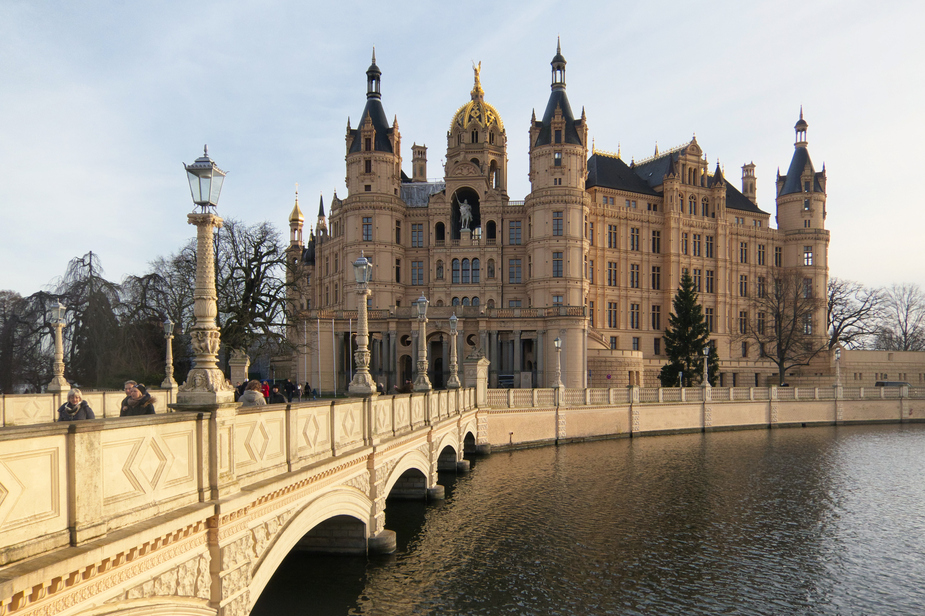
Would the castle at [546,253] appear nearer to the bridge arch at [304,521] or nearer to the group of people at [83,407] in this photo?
the bridge arch at [304,521]

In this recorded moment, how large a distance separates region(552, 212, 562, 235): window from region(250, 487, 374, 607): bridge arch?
151ft

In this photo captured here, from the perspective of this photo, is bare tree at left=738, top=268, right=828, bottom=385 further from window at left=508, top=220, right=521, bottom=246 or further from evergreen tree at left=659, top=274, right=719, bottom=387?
window at left=508, top=220, right=521, bottom=246

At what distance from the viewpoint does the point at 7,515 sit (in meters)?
4.47

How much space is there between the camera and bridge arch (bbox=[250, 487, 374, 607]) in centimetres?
813

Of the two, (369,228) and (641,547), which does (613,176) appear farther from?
(641,547)

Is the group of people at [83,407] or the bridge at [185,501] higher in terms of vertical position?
the group of people at [83,407]

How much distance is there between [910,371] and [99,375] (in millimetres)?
69201

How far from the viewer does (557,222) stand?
189ft

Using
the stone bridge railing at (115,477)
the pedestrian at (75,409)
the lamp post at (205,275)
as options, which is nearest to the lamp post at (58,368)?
the pedestrian at (75,409)

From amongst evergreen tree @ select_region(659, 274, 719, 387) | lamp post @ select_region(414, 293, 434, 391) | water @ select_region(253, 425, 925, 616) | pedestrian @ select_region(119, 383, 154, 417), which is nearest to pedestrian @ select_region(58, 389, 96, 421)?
pedestrian @ select_region(119, 383, 154, 417)

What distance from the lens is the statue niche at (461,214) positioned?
204ft

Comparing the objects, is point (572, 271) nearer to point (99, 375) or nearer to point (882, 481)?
point (882, 481)

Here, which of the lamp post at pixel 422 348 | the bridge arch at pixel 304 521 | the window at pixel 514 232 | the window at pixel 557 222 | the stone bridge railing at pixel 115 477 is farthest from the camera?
the window at pixel 514 232

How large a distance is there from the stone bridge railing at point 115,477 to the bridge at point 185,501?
0.5 inches
